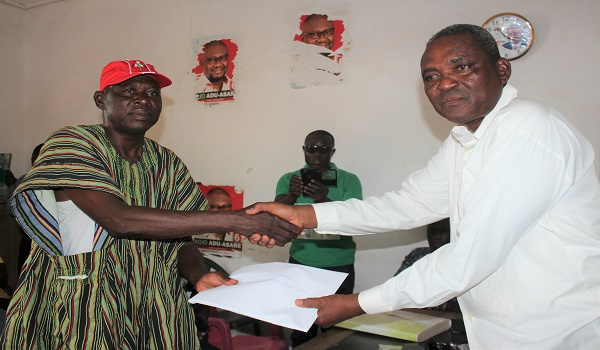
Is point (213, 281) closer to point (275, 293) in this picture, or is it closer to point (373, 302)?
point (275, 293)

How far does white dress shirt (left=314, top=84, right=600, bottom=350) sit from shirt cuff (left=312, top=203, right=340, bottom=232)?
0.54 metres

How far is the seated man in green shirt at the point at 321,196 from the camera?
11.7ft

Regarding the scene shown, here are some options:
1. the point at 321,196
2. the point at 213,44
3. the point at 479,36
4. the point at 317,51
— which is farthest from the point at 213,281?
the point at 213,44

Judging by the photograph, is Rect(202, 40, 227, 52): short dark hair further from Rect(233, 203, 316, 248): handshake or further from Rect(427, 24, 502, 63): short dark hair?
Rect(427, 24, 502, 63): short dark hair

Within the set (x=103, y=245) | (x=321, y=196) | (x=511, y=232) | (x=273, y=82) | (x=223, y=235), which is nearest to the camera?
(x=511, y=232)

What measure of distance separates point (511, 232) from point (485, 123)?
382mm

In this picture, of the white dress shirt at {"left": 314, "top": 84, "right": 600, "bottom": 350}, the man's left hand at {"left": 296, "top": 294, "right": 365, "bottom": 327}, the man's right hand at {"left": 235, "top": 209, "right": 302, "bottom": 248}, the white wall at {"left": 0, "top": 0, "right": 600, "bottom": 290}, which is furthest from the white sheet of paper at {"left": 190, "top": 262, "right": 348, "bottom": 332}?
the white wall at {"left": 0, "top": 0, "right": 600, "bottom": 290}

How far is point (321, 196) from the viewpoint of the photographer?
3553mm

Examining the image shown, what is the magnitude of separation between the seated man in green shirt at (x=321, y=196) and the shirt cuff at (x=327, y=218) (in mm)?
1535

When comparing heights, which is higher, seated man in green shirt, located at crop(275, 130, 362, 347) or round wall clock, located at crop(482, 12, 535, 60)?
round wall clock, located at crop(482, 12, 535, 60)

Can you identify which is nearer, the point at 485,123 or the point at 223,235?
the point at 485,123

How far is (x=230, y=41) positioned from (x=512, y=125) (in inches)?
140

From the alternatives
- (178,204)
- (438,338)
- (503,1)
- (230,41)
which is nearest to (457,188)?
(438,338)

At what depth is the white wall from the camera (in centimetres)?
338
